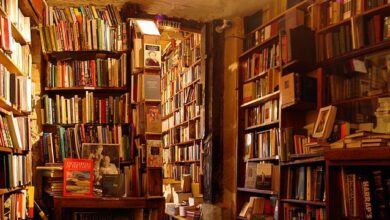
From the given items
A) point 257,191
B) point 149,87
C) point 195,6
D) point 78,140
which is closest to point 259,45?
point 195,6

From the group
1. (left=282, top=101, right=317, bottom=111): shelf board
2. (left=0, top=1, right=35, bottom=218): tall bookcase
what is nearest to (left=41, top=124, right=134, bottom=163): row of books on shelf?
(left=0, top=1, right=35, bottom=218): tall bookcase

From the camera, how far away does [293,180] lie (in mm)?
3521

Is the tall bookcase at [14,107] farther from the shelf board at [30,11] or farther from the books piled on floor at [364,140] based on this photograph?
the books piled on floor at [364,140]

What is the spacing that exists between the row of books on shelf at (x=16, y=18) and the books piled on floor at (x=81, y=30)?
1.87 ft

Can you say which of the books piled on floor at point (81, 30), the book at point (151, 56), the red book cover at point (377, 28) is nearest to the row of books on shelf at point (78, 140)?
the book at point (151, 56)

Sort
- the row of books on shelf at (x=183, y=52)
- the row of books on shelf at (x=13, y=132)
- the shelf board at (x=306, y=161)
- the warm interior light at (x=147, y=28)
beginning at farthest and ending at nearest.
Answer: the row of books on shelf at (x=183, y=52)
the warm interior light at (x=147, y=28)
the shelf board at (x=306, y=161)
the row of books on shelf at (x=13, y=132)

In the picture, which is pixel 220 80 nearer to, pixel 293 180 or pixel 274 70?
pixel 274 70

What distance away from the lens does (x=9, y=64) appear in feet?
10.1

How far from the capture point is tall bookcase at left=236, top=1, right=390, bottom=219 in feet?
8.46

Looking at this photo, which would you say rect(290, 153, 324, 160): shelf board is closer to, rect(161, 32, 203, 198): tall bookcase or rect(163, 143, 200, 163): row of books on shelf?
rect(161, 32, 203, 198): tall bookcase

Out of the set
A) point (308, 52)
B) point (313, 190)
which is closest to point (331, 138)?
point (313, 190)

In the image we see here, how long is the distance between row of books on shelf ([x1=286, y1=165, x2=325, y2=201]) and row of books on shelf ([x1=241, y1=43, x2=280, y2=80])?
102 centimetres

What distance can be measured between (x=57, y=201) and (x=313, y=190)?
85.0 inches

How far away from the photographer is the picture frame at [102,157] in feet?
13.3
